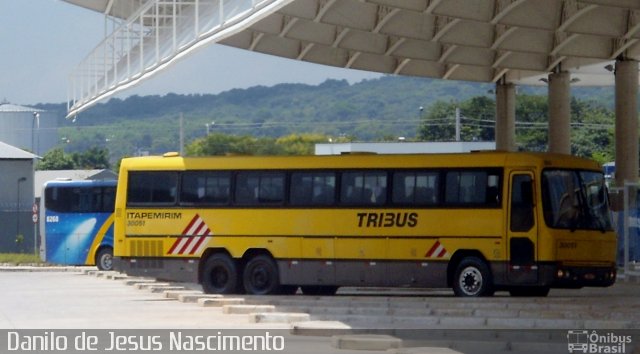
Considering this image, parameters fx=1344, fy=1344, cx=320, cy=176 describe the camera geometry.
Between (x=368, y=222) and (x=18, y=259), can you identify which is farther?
(x=18, y=259)

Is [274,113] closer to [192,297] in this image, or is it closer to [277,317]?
[192,297]

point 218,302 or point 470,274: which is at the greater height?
point 470,274

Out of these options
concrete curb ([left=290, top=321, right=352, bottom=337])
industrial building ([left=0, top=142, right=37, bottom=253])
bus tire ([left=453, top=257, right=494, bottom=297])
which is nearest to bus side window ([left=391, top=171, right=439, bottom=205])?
bus tire ([left=453, top=257, right=494, bottom=297])

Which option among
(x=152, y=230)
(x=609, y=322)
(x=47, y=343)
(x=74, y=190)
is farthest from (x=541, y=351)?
(x=74, y=190)

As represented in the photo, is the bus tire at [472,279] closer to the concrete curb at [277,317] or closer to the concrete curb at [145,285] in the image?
the concrete curb at [277,317]

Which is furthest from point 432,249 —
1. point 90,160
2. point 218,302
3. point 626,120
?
point 90,160

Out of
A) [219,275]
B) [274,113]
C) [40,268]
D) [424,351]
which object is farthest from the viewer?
[274,113]

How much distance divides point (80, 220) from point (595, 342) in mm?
29830

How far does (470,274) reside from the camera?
2633 centimetres

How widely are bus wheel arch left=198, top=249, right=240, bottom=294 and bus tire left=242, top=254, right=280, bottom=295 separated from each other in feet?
0.82

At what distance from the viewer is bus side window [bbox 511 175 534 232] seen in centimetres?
2584

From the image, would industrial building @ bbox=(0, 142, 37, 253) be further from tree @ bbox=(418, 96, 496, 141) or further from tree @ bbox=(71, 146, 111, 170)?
tree @ bbox=(418, 96, 496, 141)

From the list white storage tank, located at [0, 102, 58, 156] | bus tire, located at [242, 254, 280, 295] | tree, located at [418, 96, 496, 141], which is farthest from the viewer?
white storage tank, located at [0, 102, 58, 156]

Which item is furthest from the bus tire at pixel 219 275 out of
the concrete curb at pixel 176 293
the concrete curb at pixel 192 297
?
the concrete curb at pixel 192 297
